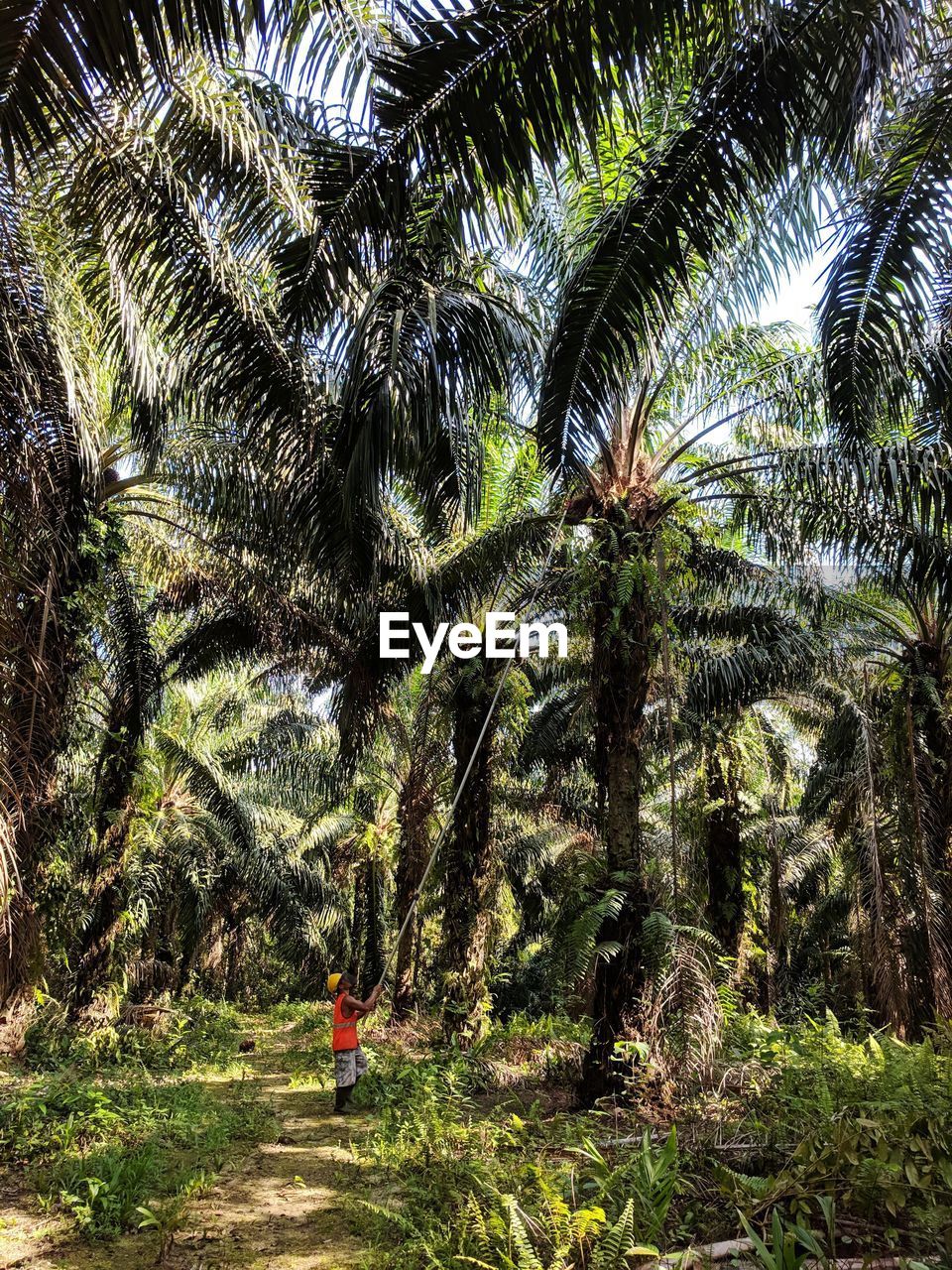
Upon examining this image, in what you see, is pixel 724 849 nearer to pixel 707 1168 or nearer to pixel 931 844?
pixel 931 844

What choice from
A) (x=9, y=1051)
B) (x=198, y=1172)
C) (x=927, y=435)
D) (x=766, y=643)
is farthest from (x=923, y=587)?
(x=9, y=1051)

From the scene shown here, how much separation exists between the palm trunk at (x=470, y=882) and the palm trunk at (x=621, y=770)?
131 inches

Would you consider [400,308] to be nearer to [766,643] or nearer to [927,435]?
[927,435]

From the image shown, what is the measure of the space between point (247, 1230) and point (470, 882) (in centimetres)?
656

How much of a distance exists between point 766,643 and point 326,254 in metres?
9.47

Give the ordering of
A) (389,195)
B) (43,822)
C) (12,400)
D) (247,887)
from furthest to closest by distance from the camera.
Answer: (247,887), (43,822), (12,400), (389,195)

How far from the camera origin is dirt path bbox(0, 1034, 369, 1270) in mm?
4645

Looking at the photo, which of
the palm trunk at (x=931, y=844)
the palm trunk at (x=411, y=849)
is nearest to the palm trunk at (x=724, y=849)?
the palm trunk at (x=931, y=844)

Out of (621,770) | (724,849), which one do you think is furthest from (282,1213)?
(724,849)

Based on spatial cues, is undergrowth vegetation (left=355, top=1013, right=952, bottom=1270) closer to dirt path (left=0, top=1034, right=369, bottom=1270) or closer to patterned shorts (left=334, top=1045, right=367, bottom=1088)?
dirt path (left=0, top=1034, right=369, bottom=1270)

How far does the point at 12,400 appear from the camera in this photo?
232 inches

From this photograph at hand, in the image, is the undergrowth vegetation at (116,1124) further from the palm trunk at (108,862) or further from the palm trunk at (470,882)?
the palm trunk at (470,882)

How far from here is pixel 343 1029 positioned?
8656mm

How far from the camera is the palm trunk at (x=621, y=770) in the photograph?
730 centimetres
